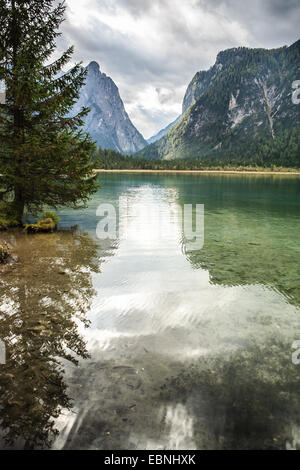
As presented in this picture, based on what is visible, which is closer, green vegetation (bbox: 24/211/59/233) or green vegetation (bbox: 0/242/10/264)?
green vegetation (bbox: 0/242/10/264)

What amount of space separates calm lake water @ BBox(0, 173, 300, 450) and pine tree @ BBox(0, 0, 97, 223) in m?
6.02

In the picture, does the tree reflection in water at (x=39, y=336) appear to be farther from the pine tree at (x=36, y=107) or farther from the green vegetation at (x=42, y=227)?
the pine tree at (x=36, y=107)

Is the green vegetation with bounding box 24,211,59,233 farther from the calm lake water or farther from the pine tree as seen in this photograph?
the calm lake water

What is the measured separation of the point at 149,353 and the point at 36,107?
15493mm

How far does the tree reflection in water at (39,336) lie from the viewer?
13.4ft

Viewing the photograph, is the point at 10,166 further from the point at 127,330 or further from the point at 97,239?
the point at 127,330

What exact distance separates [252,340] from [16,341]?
17.8ft

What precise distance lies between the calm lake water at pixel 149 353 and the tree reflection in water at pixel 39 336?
0.02 m

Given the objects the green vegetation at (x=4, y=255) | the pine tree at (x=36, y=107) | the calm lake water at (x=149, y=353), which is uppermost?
the pine tree at (x=36, y=107)

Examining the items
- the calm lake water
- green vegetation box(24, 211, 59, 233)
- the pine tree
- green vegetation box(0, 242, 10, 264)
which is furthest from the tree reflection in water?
the pine tree

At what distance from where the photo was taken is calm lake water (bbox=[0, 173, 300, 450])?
404 cm

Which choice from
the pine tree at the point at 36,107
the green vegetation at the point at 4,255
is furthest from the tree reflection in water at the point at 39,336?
the pine tree at the point at 36,107

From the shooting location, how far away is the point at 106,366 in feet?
17.9
